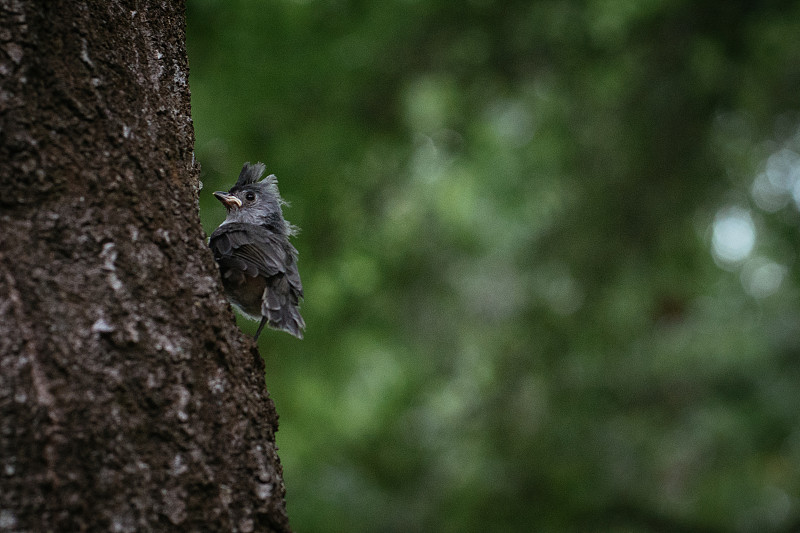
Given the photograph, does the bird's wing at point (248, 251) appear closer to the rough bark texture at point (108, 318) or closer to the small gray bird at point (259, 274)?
the small gray bird at point (259, 274)

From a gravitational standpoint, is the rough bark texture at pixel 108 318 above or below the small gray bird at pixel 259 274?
below

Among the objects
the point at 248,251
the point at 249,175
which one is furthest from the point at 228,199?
the point at 248,251

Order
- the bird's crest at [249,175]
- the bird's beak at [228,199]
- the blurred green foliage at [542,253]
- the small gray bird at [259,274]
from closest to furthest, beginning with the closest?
1. the small gray bird at [259,274]
2. the bird's beak at [228,199]
3. the bird's crest at [249,175]
4. the blurred green foliage at [542,253]

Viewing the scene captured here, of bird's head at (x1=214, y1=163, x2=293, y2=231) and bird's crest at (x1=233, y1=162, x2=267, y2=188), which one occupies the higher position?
bird's crest at (x1=233, y1=162, x2=267, y2=188)

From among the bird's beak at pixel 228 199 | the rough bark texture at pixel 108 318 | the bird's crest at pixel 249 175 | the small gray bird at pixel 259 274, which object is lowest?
the rough bark texture at pixel 108 318

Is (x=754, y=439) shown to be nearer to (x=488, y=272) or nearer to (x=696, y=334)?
(x=696, y=334)

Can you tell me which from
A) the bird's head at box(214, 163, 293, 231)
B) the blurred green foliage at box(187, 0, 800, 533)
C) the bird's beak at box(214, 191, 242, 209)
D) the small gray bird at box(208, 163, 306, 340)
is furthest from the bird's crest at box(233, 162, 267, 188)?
the blurred green foliage at box(187, 0, 800, 533)

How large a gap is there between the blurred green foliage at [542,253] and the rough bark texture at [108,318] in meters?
3.58

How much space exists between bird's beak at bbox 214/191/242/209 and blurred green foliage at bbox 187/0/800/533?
1917mm

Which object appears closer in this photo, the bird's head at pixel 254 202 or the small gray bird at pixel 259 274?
the small gray bird at pixel 259 274

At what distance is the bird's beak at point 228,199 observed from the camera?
3.54m

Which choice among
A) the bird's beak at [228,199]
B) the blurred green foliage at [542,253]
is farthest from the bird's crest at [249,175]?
the blurred green foliage at [542,253]

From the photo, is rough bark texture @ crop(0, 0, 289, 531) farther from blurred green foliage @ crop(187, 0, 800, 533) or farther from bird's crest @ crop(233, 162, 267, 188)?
blurred green foliage @ crop(187, 0, 800, 533)

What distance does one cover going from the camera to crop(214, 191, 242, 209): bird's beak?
3543 mm
